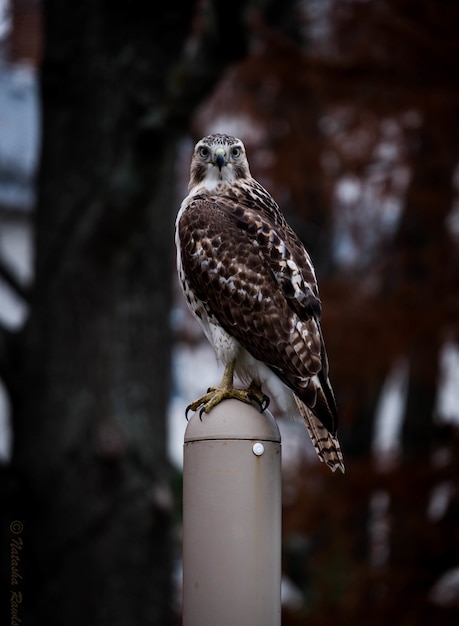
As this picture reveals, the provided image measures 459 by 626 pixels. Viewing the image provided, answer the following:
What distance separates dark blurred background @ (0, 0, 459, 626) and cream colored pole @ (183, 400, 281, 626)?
Result: 375 cm

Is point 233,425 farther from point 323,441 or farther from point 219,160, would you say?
point 219,160

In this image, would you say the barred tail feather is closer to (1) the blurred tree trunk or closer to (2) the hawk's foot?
(2) the hawk's foot

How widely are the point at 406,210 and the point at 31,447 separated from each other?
3.76m

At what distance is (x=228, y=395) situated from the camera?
12.8ft

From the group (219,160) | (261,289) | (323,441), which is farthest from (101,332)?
(323,441)

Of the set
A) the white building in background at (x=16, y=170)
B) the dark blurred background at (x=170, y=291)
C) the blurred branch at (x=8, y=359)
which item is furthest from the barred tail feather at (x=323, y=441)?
the white building in background at (x=16, y=170)

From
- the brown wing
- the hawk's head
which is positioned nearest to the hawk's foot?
the brown wing

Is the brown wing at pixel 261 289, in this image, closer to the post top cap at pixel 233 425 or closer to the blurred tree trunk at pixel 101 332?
the post top cap at pixel 233 425

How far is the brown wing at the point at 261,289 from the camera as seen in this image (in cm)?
391

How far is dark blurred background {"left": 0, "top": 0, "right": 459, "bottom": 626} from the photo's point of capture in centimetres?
716

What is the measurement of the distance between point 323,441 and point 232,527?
1.74ft

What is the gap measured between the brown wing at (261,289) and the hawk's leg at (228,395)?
11cm

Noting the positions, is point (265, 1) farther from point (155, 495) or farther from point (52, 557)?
point (52, 557)

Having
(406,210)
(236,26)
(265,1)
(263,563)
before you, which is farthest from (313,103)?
(263,563)
